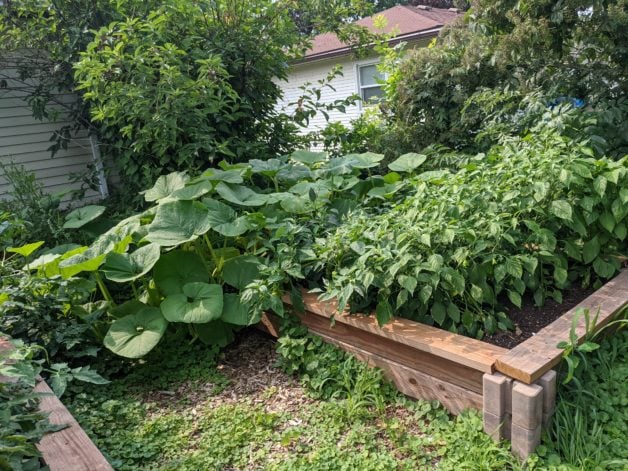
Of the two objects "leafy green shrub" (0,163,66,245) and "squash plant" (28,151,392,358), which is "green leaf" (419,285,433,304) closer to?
"squash plant" (28,151,392,358)

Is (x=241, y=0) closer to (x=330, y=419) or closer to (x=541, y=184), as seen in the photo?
(x=541, y=184)

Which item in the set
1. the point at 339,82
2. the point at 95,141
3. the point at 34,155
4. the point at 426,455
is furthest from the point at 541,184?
the point at 339,82

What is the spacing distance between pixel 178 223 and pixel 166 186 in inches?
26.5

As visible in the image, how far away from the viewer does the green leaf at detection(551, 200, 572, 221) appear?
94.9 inches

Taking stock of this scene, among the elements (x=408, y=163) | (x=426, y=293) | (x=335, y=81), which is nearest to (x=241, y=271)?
(x=426, y=293)

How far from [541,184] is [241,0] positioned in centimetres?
338

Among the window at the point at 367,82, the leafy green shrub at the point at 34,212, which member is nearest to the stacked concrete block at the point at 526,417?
the leafy green shrub at the point at 34,212

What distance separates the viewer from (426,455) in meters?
2.01

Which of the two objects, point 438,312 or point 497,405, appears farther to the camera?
point 438,312

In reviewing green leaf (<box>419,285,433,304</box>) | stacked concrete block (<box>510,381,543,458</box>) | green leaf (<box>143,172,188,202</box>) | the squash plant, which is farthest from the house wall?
stacked concrete block (<box>510,381,543,458</box>)

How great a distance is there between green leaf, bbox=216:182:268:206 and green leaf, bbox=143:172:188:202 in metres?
0.34

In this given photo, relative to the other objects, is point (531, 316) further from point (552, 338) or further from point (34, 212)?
point (34, 212)

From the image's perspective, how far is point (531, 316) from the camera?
250 centimetres

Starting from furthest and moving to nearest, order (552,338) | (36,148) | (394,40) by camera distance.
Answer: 1. (394,40)
2. (36,148)
3. (552,338)
